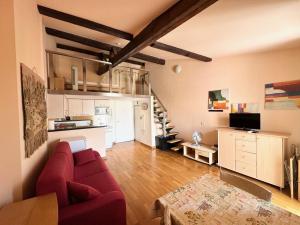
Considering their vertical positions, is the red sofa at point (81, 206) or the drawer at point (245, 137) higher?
the drawer at point (245, 137)

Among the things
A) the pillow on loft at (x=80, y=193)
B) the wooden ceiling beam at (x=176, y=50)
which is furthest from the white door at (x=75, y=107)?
the pillow on loft at (x=80, y=193)

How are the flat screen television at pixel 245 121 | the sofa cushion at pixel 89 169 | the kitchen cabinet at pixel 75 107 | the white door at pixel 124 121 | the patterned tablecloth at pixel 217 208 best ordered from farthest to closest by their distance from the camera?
1. the white door at pixel 124 121
2. the kitchen cabinet at pixel 75 107
3. the flat screen television at pixel 245 121
4. the sofa cushion at pixel 89 169
5. the patterned tablecloth at pixel 217 208

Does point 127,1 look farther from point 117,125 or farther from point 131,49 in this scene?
point 117,125

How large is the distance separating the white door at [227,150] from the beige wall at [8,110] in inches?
140

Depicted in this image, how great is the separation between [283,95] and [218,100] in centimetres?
134

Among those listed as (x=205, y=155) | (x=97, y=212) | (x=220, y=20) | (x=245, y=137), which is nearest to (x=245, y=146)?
(x=245, y=137)

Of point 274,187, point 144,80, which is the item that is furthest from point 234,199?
point 144,80

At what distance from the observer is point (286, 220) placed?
980mm

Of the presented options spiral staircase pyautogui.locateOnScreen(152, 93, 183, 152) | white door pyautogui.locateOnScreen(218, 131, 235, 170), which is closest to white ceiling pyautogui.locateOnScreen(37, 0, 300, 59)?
white door pyautogui.locateOnScreen(218, 131, 235, 170)

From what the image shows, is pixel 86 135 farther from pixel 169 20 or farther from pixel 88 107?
pixel 169 20

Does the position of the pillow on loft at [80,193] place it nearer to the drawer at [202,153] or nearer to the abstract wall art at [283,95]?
the drawer at [202,153]

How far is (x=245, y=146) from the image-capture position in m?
3.08

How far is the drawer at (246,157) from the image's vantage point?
117 inches

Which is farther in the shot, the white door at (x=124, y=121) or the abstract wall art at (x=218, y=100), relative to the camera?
the white door at (x=124, y=121)
